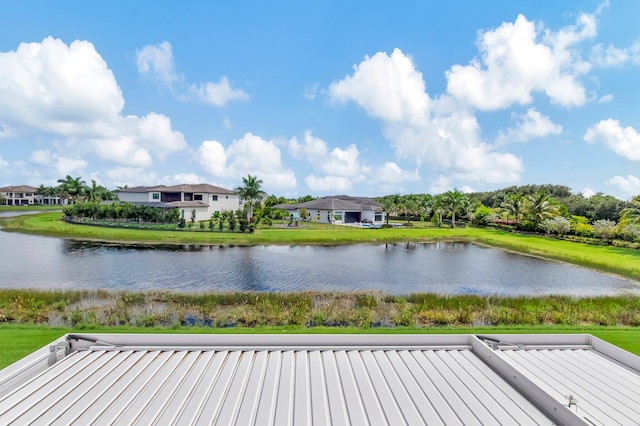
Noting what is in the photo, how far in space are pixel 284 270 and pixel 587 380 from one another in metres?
17.5

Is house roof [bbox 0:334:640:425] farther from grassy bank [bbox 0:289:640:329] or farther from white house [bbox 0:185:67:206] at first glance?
white house [bbox 0:185:67:206]

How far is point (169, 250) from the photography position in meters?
27.1

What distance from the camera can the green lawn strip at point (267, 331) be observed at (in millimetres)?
8375

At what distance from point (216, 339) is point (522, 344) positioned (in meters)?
5.24

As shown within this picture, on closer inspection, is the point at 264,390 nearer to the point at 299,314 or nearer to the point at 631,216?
the point at 299,314

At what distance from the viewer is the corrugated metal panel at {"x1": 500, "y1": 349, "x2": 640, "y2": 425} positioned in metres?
4.08

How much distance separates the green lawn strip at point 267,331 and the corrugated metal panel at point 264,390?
5.16m

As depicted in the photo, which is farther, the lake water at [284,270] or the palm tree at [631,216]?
the palm tree at [631,216]

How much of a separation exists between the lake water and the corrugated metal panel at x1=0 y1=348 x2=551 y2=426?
468 inches

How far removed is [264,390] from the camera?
4.06 m

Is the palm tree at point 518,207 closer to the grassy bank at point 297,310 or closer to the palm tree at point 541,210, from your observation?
the palm tree at point 541,210

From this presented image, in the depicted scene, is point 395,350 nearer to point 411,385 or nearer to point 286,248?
point 411,385

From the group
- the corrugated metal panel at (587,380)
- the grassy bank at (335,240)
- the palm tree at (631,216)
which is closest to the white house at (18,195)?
the grassy bank at (335,240)

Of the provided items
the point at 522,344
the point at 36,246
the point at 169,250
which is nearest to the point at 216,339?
the point at 522,344
